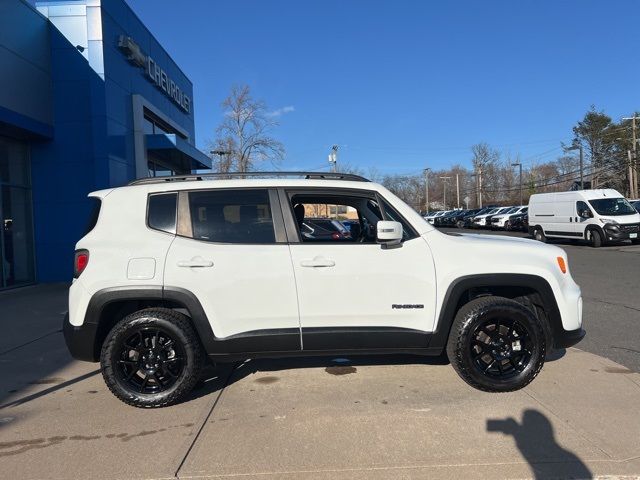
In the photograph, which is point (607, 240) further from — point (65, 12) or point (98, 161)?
point (65, 12)

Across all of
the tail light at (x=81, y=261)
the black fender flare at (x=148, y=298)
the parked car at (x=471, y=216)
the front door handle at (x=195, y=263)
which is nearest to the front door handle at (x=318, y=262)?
the front door handle at (x=195, y=263)

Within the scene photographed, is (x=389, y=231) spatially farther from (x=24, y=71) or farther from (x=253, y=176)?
(x=24, y=71)

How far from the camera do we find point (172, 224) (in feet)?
14.0

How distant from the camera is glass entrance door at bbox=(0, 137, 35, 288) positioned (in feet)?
38.8

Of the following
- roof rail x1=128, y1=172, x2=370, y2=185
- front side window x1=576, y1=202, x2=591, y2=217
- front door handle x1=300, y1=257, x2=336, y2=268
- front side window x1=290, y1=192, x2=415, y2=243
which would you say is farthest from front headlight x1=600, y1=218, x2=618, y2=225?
front door handle x1=300, y1=257, x2=336, y2=268

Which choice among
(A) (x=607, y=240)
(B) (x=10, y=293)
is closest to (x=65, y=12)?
(B) (x=10, y=293)

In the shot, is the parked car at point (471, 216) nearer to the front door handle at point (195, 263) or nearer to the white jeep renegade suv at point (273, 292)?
the white jeep renegade suv at point (273, 292)

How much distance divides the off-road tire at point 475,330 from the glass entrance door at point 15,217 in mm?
11184

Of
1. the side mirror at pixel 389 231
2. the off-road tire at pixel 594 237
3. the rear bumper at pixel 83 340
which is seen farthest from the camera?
the off-road tire at pixel 594 237

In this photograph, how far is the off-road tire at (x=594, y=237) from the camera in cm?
1956

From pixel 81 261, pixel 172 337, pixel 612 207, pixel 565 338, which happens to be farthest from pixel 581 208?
pixel 81 261

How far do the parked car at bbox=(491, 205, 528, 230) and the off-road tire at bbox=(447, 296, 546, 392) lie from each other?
33.8m

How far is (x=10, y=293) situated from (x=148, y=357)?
29.7 feet

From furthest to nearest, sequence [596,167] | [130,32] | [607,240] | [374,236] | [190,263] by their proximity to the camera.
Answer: [596,167], [607,240], [130,32], [374,236], [190,263]
